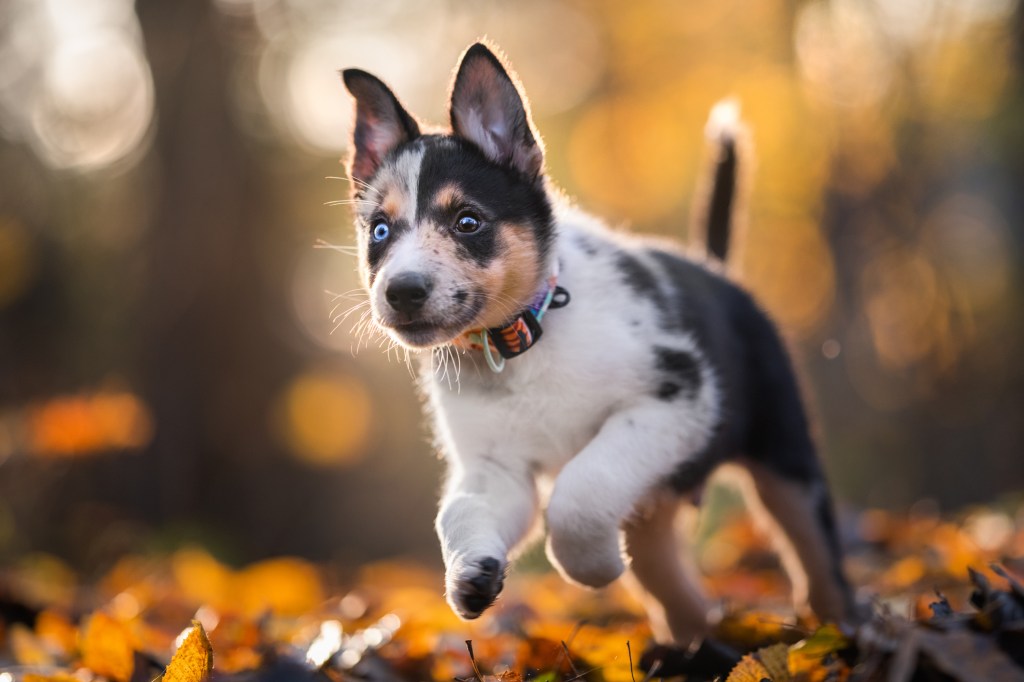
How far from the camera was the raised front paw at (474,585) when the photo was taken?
2.48 m

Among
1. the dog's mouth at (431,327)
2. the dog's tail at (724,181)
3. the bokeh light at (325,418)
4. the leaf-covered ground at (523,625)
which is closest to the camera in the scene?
the leaf-covered ground at (523,625)

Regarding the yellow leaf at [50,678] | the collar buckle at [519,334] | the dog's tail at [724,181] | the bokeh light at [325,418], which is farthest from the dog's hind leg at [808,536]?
the bokeh light at [325,418]

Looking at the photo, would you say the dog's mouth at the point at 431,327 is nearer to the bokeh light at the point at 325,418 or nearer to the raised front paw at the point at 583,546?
the raised front paw at the point at 583,546

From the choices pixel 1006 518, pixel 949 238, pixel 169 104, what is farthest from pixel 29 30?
pixel 949 238

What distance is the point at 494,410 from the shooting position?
3033mm

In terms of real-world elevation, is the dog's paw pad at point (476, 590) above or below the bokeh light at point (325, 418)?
above

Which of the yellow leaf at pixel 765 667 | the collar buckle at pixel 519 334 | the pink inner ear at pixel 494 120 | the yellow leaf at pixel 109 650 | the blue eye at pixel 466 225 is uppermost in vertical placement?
the pink inner ear at pixel 494 120

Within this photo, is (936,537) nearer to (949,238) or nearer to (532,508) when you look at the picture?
(532,508)

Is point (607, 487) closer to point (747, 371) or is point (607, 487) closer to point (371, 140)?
point (747, 371)

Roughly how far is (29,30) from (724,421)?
942 cm

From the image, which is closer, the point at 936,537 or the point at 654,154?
the point at 936,537

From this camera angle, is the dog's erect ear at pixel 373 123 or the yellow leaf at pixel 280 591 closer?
the dog's erect ear at pixel 373 123

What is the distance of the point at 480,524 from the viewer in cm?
274

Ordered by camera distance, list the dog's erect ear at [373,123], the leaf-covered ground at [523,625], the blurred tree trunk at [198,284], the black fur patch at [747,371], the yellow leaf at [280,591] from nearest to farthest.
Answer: the leaf-covered ground at [523,625] → the dog's erect ear at [373,123] → the black fur patch at [747,371] → the yellow leaf at [280,591] → the blurred tree trunk at [198,284]
